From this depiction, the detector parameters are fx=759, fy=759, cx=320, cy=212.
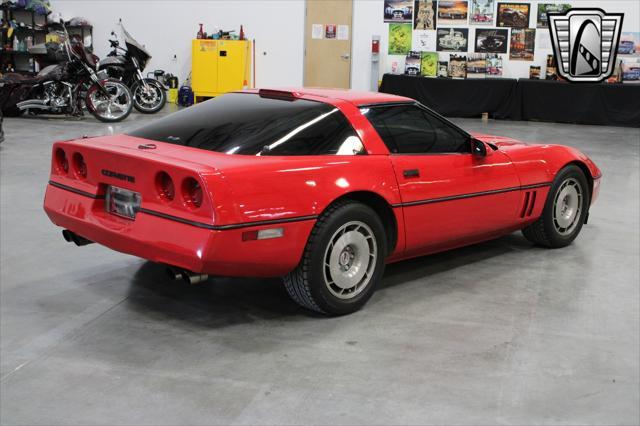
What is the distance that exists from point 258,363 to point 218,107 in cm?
159

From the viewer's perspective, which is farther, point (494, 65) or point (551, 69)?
point (494, 65)

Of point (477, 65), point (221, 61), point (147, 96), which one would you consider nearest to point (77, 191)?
point (147, 96)

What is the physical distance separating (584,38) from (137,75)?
9.15m

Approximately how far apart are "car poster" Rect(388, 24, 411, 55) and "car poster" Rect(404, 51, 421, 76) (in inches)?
11.0

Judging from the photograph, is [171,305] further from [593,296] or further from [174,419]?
[593,296]

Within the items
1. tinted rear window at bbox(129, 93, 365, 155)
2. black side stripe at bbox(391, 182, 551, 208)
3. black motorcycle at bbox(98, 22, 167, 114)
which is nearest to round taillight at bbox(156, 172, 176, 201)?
tinted rear window at bbox(129, 93, 365, 155)

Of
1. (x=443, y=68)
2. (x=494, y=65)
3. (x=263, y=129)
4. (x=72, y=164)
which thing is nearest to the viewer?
(x=263, y=129)

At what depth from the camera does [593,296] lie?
14.0ft

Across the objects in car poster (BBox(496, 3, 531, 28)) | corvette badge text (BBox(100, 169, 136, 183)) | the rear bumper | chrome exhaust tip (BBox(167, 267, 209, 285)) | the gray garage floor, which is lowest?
the gray garage floor

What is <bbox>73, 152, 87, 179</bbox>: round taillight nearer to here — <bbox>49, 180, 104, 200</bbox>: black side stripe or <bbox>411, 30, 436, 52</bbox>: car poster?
<bbox>49, 180, 104, 200</bbox>: black side stripe

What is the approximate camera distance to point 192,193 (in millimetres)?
3424

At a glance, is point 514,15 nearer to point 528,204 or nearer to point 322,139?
point 528,204

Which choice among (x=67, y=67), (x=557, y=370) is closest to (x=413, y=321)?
(x=557, y=370)

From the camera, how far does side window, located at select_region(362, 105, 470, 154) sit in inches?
164
